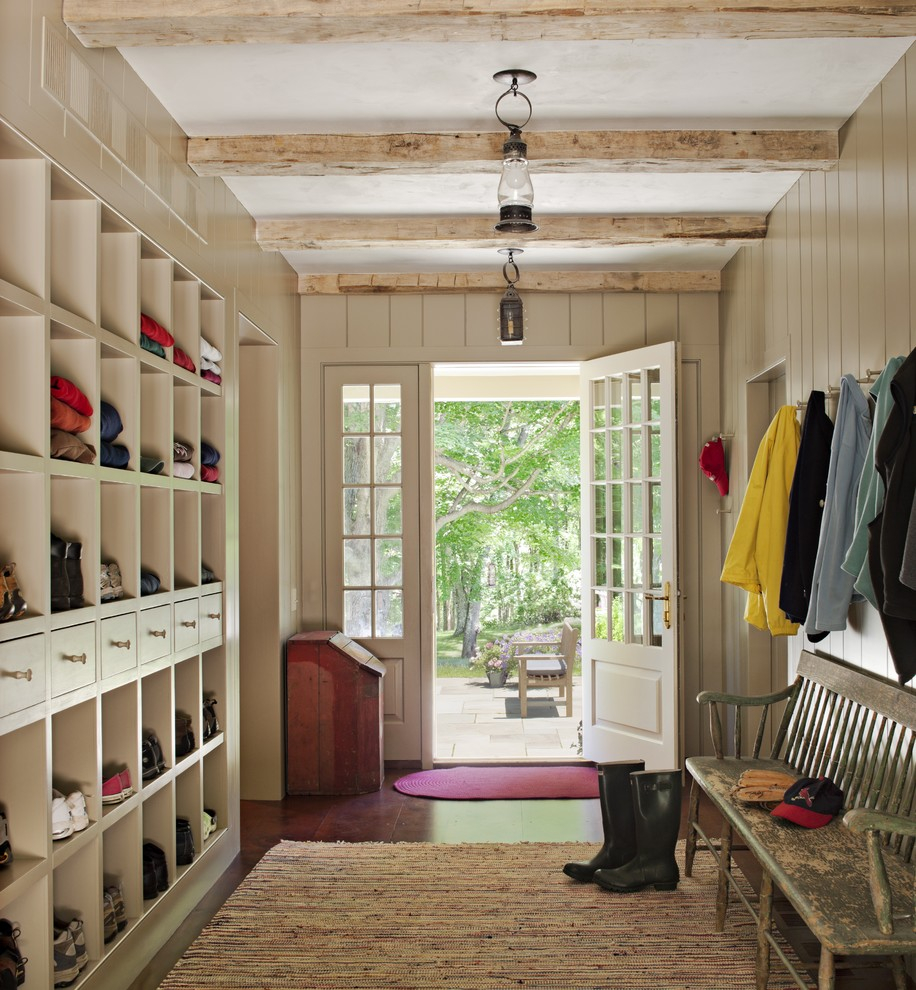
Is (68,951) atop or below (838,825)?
below

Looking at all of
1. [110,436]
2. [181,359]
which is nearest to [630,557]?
[181,359]

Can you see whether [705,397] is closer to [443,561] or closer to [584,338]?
[584,338]

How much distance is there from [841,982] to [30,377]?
287 centimetres

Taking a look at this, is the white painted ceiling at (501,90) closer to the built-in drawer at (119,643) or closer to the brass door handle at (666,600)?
the built-in drawer at (119,643)

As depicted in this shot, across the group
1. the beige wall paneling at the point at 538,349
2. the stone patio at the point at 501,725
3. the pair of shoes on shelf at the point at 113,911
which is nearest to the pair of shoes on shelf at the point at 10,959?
the pair of shoes on shelf at the point at 113,911

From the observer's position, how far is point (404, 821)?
457 cm

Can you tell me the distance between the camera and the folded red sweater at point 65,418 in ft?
8.34

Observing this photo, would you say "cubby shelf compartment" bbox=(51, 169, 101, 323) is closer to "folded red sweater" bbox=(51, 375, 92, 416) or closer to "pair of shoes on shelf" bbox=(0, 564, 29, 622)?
"folded red sweater" bbox=(51, 375, 92, 416)

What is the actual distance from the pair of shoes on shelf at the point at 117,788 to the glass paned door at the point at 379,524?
8.44 feet

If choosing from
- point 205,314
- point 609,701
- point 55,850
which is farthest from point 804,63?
point 609,701

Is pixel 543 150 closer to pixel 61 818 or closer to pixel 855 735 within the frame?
pixel 855 735

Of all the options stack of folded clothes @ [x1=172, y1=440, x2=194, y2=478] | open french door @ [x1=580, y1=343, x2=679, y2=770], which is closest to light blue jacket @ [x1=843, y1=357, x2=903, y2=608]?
open french door @ [x1=580, y1=343, x2=679, y2=770]

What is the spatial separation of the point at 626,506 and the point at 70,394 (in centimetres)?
337

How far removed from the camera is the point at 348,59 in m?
2.95
